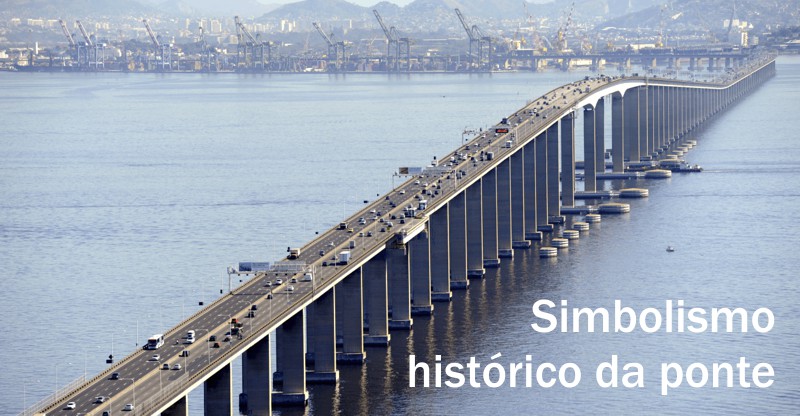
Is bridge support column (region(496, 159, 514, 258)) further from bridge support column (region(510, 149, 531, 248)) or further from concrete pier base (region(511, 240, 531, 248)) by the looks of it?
bridge support column (region(510, 149, 531, 248))

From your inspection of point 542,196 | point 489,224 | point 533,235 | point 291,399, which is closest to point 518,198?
point 533,235

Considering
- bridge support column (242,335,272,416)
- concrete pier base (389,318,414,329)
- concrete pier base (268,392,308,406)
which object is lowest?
concrete pier base (268,392,308,406)

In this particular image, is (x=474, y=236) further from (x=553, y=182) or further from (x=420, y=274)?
(x=553, y=182)

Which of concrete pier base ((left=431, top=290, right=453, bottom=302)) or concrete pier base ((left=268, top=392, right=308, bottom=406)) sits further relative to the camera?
concrete pier base ((left=431, top=290, right=453, bottom=302))

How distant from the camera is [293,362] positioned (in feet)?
A: 289

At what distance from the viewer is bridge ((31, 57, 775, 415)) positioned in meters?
76.1

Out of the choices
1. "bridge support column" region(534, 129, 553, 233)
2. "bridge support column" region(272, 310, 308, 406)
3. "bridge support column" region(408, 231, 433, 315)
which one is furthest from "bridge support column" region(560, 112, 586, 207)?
"bridge support column" region(272, 310, 308, 406)

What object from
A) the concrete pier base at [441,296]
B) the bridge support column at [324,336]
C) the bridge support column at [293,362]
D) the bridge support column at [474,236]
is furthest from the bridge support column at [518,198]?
the bridge support column at [293,362]

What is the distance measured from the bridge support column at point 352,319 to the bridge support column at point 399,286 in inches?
299

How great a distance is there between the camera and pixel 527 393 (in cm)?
9419

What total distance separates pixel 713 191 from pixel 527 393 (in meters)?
99.7

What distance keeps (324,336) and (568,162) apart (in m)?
81.6

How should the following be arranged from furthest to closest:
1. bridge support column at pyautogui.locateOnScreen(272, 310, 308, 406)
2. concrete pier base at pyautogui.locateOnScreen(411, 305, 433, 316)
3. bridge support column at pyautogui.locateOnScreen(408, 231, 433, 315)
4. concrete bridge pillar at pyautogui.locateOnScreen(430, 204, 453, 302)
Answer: concrete bridge pillar at pyautogui.locateOnScreen(430, 204, 453, 302) < concrete pier base at pyautogui.locateOnScreen(411, 305, 433, 316) < bridge support column at pyautogui.locateOnScreen(408, 231, 433, 315) < bridge support column at pyautogui.locateOnScreen(272, 310, 308, 406)

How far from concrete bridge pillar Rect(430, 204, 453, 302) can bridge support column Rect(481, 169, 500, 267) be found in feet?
49.4
